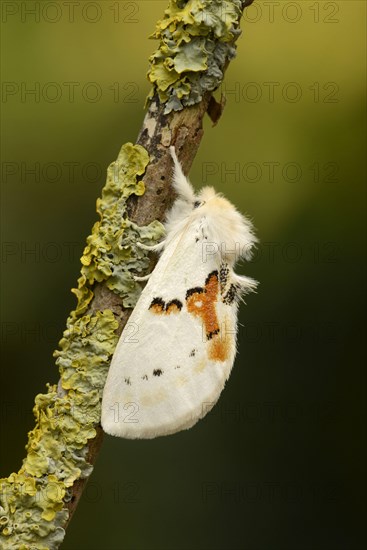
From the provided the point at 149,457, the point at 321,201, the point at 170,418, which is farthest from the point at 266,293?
the point at 170,418

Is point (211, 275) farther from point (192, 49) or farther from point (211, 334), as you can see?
point (192, 49)

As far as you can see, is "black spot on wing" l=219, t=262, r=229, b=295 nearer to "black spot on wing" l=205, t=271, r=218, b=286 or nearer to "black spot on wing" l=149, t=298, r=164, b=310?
"black spot on wing" l=205, t=271, r=218, b=286

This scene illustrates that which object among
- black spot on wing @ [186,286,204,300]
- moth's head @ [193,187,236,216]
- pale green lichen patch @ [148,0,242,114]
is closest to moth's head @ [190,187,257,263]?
moth's head @ [193,187,236,216]

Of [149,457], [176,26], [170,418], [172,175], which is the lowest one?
[149,457]

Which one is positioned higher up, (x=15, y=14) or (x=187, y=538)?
(x=15, y=14)

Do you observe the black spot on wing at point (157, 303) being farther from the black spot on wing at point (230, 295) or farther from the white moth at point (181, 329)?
the black spot on wing at point (230, 295)

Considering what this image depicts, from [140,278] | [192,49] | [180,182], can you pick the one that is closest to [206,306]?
[140,278]

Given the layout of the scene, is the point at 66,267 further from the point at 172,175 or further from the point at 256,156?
the point at 172,175
